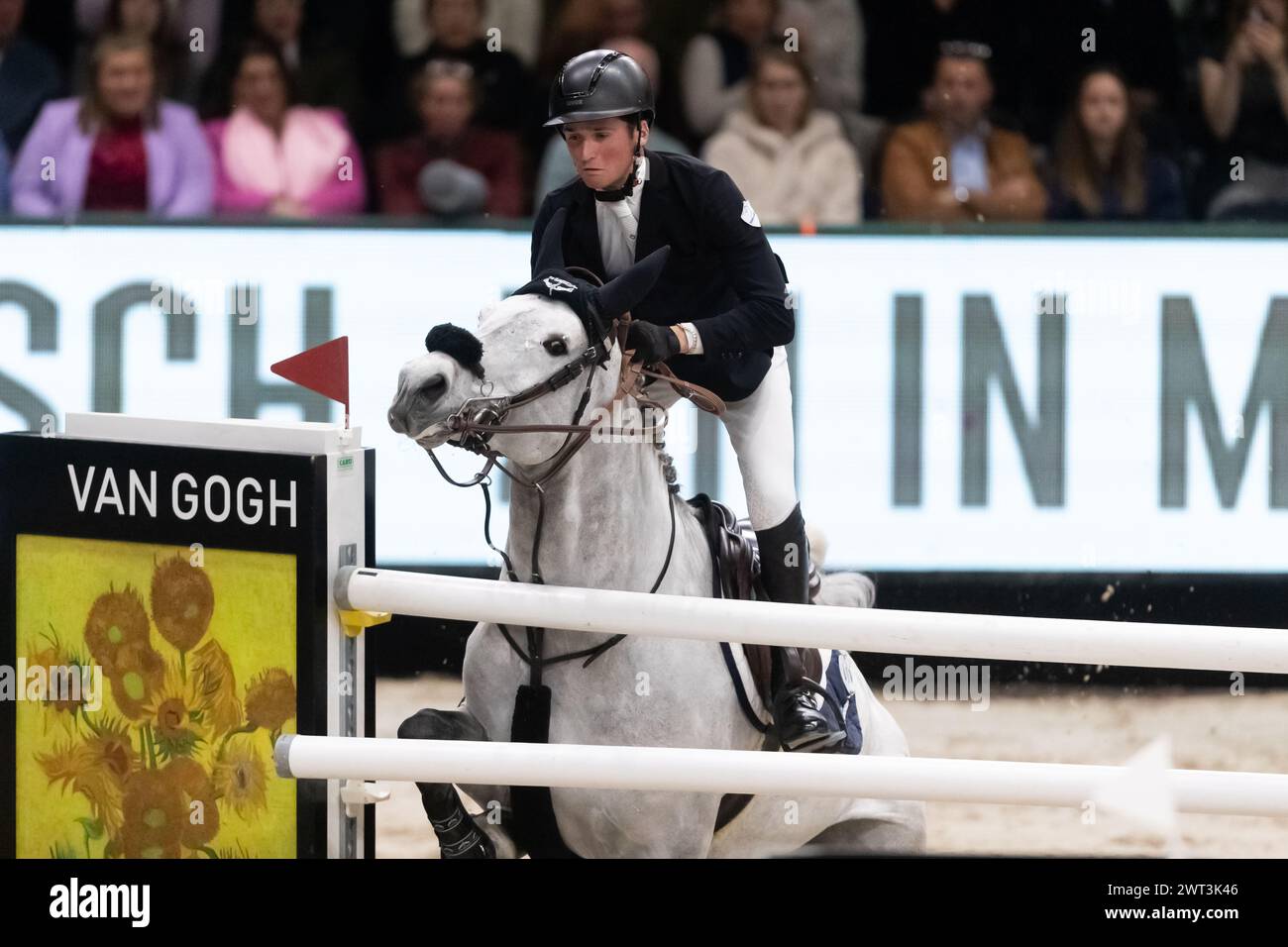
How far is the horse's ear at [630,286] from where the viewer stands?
352 centimetres

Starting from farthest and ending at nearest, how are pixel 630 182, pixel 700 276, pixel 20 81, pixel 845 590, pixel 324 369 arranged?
pixel 20 81, pixel 845 590, pixel 700 276, pixel 630 182, pixel 324 369

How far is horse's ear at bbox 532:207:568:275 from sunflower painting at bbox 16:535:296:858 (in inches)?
29.8

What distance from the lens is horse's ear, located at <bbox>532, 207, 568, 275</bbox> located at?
3770 millimetres

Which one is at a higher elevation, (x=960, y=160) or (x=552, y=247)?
(x=960, y=160)

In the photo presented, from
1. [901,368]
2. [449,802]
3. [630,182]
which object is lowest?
[449,802]

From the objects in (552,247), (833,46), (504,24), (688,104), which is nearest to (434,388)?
(552,247)

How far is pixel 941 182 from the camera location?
7.27 meters

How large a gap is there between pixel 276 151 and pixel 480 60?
33.3 inches

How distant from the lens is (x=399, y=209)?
23.7 feet

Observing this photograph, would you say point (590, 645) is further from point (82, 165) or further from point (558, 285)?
point (82, 165)

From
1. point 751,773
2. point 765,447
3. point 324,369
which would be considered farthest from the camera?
point 765,447

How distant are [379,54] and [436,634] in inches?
91.4

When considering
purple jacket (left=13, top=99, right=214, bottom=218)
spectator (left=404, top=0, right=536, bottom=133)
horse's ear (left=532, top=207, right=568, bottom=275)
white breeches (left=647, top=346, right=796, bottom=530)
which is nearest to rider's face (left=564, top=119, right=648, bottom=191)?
horse's ear (left=532, top=207, right=568, bottom=275)
